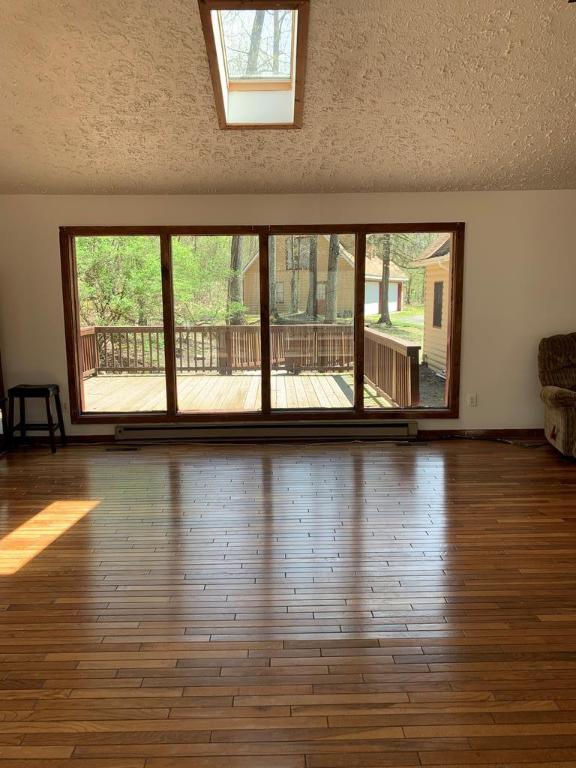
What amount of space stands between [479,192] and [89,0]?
→ 367 centimetres

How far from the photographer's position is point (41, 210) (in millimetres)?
5254

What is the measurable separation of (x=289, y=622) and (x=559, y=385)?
3.84m

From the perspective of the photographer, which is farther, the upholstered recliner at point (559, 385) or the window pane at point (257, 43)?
the upholstered recliner at point (559, 385)

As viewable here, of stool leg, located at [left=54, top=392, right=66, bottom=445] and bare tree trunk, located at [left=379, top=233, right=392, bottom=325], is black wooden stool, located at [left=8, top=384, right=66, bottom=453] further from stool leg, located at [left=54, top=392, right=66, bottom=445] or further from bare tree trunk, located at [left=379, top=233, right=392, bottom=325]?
bare tree trunk, located at [left=379, top=233, right=392, bottom=325]

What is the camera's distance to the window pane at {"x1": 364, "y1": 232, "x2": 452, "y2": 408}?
5.43 metres

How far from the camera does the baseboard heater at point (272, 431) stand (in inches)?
215

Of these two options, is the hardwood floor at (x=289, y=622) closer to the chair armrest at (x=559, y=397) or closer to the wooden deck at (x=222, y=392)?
the chair armrest at (x=559, y=397)

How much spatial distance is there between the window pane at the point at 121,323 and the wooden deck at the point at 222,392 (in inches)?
0.4

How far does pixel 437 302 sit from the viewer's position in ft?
18.1

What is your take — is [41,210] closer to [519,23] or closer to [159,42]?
[159,42]

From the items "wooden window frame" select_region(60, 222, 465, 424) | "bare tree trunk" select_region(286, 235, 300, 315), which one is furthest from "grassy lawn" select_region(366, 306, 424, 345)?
"bare tree trunk" select_region(286, 235, 300, 315)

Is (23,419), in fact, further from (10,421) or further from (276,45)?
(276,45)

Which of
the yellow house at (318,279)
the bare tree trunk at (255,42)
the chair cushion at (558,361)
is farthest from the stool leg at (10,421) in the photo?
the chair cushion at (558,361)

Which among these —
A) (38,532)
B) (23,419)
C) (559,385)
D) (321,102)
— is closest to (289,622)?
(38,532)
